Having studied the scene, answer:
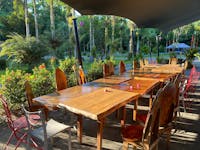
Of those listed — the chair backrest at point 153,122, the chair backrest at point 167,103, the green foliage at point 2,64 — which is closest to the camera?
the chair backrest at point 153,122

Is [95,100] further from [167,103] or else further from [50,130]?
[167,103]

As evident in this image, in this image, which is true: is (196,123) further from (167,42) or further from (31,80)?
(167,42)

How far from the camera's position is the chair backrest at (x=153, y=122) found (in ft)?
5.51

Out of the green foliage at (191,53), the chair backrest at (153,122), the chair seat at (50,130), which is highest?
the green foliage at (191,53)

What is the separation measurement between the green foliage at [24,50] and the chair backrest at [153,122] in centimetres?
986

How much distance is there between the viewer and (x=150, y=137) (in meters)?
1.80

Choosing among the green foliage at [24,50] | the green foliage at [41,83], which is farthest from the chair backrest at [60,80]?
the green foliage at [24,50]

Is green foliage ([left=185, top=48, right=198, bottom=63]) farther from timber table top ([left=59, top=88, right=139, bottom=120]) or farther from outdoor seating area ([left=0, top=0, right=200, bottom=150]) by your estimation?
timber table top ([left=59, top=88, right=139, bottom=120])

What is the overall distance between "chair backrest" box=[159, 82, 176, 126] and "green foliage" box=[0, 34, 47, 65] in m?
9.72

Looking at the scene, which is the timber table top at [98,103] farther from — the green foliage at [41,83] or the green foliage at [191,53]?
the green foliage at [191,53]

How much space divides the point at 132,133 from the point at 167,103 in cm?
53

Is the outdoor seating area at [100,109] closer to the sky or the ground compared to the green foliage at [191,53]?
closer to the ground

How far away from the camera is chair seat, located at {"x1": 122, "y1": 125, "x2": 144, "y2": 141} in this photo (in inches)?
78.9

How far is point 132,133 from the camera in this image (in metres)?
2.09
